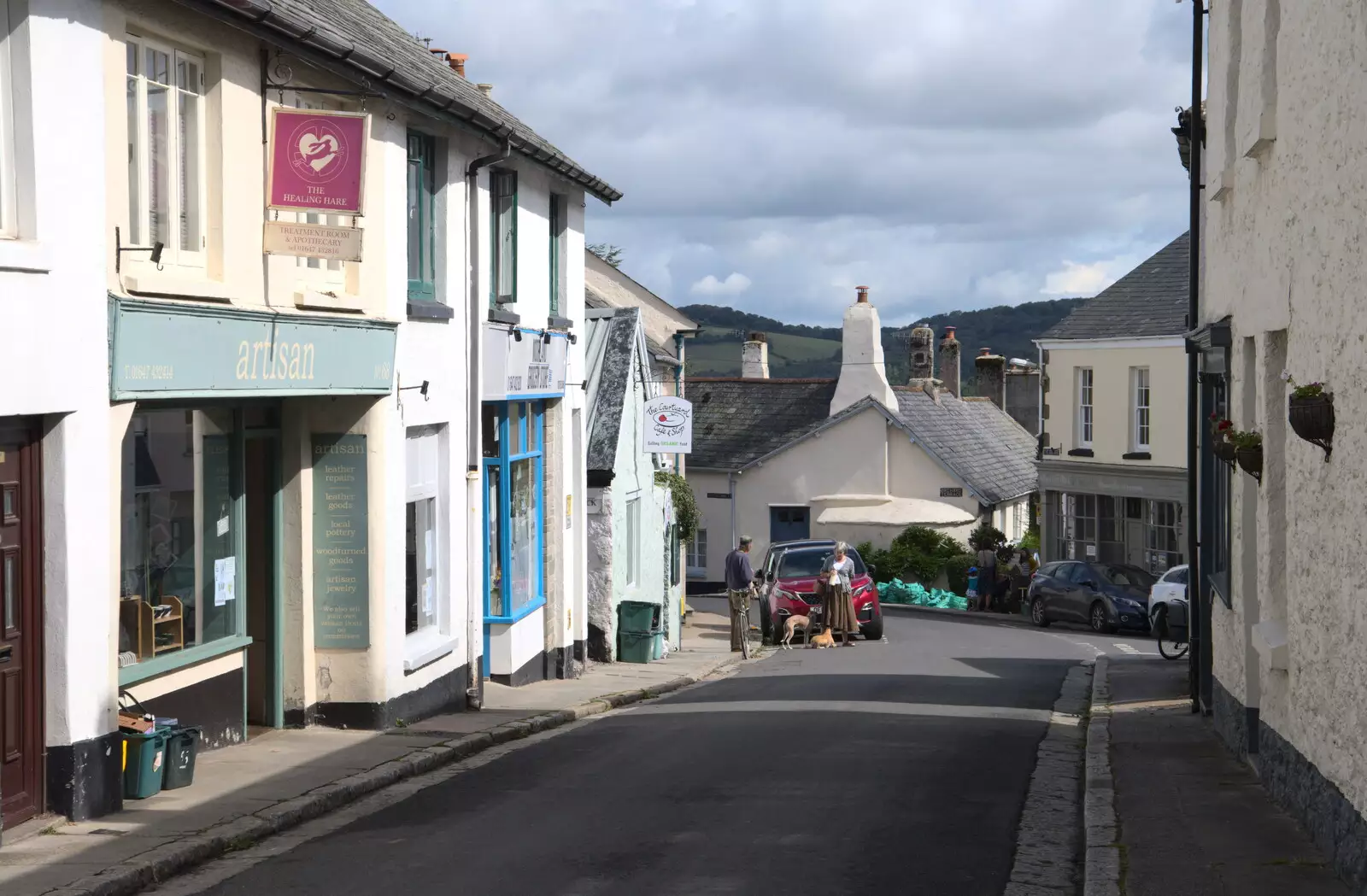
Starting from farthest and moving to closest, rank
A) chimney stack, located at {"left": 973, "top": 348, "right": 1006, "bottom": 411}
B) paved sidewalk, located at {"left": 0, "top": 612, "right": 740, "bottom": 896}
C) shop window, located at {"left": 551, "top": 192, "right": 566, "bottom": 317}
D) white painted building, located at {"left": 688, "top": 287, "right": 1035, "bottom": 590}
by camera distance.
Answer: chimney stack, located at {"left": 973, "top": 348, "right": 1006, "bottom": 411} < white painted building, located at {"left": 688, "top": 287, "right": 1035, "bottom": 590} < shop window, located at {"left": 551, "top": 192, "right": 566, "bottom": 317} < paved sidewalk, located at {"left": 0, "top": 612, "right": 740, "bottom": 896}

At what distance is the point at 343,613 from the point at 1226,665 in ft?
25.0

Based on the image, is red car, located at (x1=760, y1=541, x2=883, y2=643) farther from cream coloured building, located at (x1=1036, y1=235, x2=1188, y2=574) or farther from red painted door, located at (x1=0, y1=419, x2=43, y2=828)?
red painted door, located at (x1=0, y1=419, x2=43, y2=828)

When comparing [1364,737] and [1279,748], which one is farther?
[1279,748]

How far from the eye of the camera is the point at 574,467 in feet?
70.1

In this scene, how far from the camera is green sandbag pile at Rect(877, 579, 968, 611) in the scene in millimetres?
41906

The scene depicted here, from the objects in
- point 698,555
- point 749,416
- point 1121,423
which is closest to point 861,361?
point 749,416

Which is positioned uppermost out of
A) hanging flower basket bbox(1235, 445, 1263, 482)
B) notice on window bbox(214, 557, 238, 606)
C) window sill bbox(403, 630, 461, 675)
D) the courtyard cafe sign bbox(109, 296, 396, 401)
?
the courtyard cafe sign bbox(109, 296, 396, 401)

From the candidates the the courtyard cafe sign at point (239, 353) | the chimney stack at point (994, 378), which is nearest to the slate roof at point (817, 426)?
the chimney stack at point (994, 378)

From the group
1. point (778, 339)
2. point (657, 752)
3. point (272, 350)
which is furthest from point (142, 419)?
point (778, 339)

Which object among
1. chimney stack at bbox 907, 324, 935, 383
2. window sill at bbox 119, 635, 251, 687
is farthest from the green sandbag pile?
window sill at bbox 119, 635, 251, 687

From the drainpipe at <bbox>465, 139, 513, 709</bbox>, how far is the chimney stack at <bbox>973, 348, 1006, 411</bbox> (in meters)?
46.3

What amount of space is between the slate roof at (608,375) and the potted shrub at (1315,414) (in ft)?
50.8

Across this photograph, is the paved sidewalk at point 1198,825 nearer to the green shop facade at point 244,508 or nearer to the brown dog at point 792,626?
the green shop facade at point 244,508

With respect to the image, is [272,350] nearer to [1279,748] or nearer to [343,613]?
[343,613]
